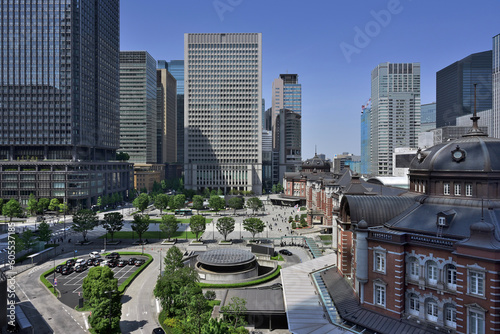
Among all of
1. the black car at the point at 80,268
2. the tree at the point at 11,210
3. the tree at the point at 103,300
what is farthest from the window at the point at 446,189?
the tree at the point at 11,210

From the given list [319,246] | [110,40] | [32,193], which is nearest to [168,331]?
[319,246]

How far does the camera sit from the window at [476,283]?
30.7m

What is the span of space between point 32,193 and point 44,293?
100263mm

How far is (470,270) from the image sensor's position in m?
31.2

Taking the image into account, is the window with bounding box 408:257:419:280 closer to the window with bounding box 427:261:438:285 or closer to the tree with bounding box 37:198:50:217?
the window with bounding box 427:261:438:285

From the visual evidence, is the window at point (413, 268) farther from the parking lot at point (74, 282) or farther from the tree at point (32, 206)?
the tree at point (32, 206)

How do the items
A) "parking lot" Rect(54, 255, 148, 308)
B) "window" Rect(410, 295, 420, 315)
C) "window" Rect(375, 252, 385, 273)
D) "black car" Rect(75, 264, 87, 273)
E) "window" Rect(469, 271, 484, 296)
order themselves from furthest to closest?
"black car" Rect(75, 264, 87, 273), "parking lot" Rect(54, 255, 148, 308), "window" Rect(375, 252, 385, 273), "window" Rect(410, 295, 420, 315), "window" Rect(469, 271, 484, 296)

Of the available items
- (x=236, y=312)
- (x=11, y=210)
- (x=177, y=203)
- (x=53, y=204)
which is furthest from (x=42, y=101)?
(x=236, y=312)

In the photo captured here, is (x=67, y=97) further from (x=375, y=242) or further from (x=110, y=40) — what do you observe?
(x=375, y=242)

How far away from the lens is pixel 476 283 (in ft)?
102

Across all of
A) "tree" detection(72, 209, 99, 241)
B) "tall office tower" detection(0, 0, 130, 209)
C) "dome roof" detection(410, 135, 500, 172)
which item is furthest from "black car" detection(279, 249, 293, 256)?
"tall office tower" detection(0, 0, 130, 209)

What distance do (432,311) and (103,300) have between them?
38.7 meters

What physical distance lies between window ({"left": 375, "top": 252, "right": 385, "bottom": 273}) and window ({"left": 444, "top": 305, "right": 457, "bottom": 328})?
23.2 feet

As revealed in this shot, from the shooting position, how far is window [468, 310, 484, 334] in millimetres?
30722
